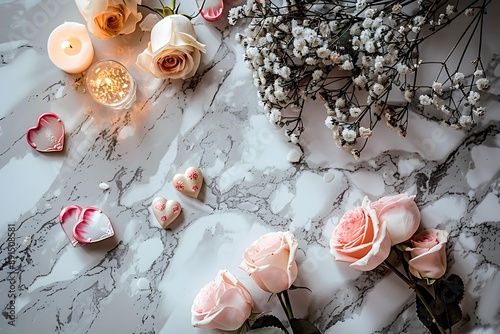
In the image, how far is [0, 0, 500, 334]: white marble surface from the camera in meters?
1.39

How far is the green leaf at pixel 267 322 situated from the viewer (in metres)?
1.37

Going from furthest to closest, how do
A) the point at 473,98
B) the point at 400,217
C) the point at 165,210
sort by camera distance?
the point at 165,210
the point at 400,217
the point at 473,98

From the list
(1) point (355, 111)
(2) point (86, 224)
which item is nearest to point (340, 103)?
(1) point (355, 111)

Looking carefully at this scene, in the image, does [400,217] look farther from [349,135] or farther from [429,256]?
[349,135]

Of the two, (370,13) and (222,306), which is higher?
(370,13)

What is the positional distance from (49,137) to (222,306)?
61cm

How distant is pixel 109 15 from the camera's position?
4.51 ft

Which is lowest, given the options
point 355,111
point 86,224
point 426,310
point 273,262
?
point 426,310

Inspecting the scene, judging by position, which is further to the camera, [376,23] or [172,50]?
[172,50]

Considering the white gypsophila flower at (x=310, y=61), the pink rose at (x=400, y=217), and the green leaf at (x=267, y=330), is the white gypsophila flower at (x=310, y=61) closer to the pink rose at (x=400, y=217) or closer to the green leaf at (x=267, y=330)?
the pink rose at (x=400, y=217)

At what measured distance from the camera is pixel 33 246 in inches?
57.6

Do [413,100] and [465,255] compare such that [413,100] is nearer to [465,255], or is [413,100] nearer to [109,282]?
[465,255]

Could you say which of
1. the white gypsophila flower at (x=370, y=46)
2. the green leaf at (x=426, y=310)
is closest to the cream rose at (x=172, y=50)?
the white gypsophila flower at (x=370, y=46)

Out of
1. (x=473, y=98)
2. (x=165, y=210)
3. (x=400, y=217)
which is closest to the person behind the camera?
(x=473, y=98)
